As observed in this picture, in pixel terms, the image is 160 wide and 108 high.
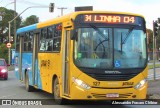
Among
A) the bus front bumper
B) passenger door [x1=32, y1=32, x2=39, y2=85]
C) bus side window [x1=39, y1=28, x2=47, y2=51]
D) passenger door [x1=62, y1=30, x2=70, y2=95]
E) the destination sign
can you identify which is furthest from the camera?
passenger door [x1=32, y1=32, x2=39, y2=85]

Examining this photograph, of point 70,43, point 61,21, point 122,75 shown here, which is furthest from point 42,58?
point 122,75

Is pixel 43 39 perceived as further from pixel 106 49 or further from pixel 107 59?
pixel 107 59

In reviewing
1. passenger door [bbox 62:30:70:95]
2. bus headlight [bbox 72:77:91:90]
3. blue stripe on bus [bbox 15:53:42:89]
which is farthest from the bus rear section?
blue stripe on bus [bbox 15:53:42:89]

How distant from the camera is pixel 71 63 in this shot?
41.6ft

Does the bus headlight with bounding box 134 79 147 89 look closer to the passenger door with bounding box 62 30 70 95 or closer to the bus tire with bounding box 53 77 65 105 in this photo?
the passenger door with bounding box 62 30 70 95

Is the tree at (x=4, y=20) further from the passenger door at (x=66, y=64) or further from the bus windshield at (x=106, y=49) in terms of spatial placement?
the bus windshield at (x=106, y=49)

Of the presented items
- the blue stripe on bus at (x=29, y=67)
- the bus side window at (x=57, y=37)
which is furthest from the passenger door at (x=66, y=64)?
the blue stripe on bus at (x=29, y=67)

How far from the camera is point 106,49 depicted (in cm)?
1257

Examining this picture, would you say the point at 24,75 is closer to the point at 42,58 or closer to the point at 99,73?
the point at 42,58

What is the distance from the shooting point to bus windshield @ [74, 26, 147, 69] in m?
12.5

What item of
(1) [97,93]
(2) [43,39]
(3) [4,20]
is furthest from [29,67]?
(3) [4,20]

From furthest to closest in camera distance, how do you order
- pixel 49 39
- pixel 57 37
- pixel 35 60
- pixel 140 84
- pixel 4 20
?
pixel 4 20 → pixel 35 60 → pixel 49 39 → pixel 57 37 → pixel 140 84

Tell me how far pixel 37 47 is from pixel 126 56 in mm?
5959

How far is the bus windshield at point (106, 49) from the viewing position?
Answer: 12.5 m
